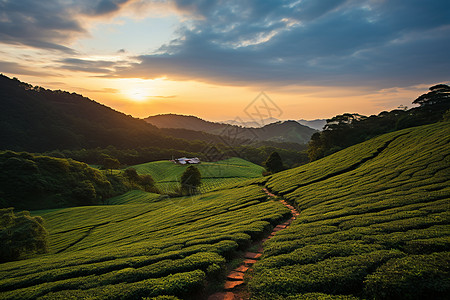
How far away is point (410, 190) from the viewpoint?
56.1 ft

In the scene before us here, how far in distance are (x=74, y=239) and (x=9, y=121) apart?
187853 mm

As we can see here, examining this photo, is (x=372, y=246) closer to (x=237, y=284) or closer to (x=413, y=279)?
(x=413, y=279)

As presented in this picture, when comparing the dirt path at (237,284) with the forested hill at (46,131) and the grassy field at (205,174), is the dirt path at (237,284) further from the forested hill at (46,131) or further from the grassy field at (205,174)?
the forested hill at (46,131)

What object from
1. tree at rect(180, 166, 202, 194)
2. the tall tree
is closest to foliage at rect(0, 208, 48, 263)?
tree at rect(180, 166, 202, 194)

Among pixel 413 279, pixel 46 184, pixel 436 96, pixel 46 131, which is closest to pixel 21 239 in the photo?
pixel 413 279

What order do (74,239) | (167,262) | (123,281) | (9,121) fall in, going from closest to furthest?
(123,281), (167,262), (74,239), (9,121)

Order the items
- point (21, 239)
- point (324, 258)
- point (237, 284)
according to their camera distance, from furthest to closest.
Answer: point (21, 239) → point (237, 284) → point (324, 258)

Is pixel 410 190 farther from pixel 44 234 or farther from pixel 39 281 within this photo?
pixel 44 234

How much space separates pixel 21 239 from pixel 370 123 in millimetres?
108501

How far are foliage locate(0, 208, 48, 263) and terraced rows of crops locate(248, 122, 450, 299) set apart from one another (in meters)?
31.8

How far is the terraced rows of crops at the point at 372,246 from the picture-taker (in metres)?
7.47

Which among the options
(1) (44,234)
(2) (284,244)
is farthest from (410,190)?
(1) (44,234)

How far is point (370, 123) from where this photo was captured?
296ft

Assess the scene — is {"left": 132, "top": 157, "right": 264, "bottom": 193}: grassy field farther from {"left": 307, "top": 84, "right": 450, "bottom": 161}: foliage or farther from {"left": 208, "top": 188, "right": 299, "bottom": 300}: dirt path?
{"left": 208, "top": 188, "right": 299, "bottom": 300}: dirt path
